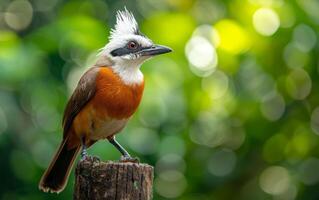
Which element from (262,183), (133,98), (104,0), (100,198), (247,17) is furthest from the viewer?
(104,0)

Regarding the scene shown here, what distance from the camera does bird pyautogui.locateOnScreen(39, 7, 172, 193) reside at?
6.29m

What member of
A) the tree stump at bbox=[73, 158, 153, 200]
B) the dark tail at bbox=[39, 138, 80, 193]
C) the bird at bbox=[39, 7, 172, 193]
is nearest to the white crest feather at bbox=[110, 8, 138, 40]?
the bird at bbox=[39, 7, 172, 193]

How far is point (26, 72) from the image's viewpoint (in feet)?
20.9

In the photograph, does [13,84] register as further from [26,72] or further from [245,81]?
[245,81]

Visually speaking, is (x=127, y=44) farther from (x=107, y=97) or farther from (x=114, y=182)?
(x=114, y=182)

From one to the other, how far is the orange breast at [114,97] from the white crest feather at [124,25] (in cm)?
35

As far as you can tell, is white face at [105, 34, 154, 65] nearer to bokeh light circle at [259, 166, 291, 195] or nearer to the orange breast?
the orange breast

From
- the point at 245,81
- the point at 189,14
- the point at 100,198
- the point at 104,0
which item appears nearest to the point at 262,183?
the point at 245,81

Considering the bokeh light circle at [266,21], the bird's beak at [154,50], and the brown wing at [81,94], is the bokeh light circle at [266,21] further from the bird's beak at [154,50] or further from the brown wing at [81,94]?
the brown wing at [81,94]

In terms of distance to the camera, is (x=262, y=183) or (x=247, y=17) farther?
(x=262, y=183)

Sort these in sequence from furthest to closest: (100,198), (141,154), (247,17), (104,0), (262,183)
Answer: (104,0)
(262,183)
(247,17)
(141,154)
(100,198)

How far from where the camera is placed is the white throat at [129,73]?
637 centimetres

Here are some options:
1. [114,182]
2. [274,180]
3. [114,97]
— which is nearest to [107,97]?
[114,97]

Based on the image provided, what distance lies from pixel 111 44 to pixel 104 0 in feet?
7.77
